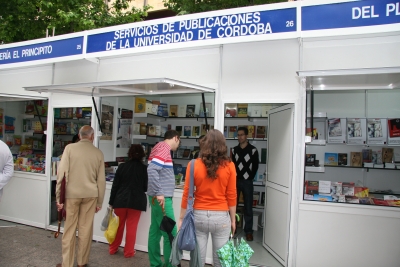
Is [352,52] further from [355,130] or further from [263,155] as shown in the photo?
[263,155]

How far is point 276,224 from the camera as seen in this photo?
14.6 ft

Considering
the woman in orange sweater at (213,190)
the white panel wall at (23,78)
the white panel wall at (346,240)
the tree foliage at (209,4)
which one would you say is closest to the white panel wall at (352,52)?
the white panel wall at (346,240)

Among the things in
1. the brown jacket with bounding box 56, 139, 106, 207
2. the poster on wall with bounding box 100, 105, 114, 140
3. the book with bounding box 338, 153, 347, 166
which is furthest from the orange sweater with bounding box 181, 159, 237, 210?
the book with bounding box 338, 153, 347, 166

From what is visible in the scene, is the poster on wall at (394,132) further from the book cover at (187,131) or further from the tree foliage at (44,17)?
the tree foliage at (44,17)

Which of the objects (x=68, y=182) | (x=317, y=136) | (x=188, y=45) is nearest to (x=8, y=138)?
(x=68, y=182)

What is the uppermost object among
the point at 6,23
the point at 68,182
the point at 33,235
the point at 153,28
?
the point at 6,23

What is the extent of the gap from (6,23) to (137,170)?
7635mm

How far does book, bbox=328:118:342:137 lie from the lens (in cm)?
565

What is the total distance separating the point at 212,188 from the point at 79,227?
1.98 m

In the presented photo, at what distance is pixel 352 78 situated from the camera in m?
3.39

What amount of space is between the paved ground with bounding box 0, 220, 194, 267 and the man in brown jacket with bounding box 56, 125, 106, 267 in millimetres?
509

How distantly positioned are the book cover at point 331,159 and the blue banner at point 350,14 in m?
3.01

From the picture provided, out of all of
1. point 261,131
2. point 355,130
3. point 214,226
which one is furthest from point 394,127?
point 214,226

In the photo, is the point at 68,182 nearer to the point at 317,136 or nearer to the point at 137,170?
the point at 137,170
